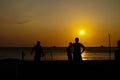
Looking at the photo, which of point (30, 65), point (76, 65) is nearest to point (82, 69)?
point (76, 65)

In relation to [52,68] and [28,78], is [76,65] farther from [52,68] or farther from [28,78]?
[28,78]

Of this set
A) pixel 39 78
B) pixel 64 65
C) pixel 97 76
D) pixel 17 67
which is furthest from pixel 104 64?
pixel 17 67

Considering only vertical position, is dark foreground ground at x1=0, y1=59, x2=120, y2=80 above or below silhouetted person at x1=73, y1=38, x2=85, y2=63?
below

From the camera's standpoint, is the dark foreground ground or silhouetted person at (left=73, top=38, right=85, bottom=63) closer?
the dark foreground ground

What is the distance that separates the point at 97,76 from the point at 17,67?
2906 millimetres

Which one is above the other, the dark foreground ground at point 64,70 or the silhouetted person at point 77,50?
the silhouetted person at point 77,50

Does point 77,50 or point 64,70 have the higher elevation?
point 77,50

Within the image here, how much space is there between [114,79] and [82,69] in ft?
3.84

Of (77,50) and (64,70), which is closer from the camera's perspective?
(64,70)

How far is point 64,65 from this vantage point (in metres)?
12.1

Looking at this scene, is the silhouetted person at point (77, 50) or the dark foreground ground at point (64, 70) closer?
the dark foreground ground at point (64, 70)

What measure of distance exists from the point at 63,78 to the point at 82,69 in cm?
75

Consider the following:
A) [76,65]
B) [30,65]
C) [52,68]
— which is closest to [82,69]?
[76,65]

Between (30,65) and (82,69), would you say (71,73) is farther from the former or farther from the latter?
(30,65)
